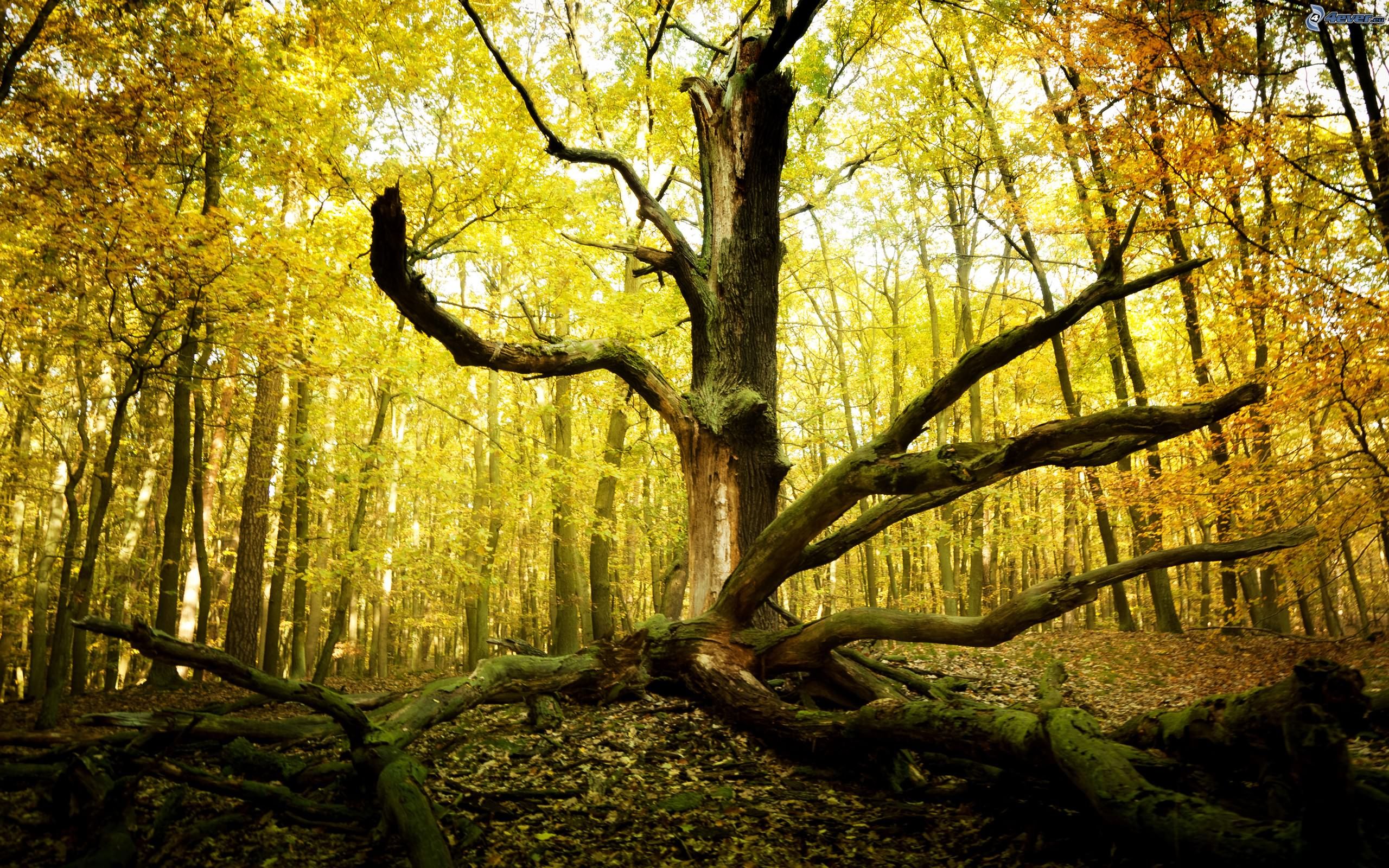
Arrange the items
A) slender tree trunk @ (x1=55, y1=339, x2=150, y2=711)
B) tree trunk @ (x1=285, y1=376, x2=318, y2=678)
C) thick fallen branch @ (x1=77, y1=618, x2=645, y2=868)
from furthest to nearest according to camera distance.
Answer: tree trunk @ (x1=285, y1=376, x2=318, y2=678)
slender tree trunk @ (x1=55, y1=339, x2=150, y2=711)
thick fallen branch @ (x1=77, y1=618, x2=645, y2=868)

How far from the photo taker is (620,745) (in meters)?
4.78

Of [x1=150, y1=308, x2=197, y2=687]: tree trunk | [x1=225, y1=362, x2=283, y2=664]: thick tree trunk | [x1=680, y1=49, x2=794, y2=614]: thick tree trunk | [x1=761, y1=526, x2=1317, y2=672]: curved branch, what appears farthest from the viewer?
[x1=225, y1=362, x2=283, y2=664]: thick tree trunk

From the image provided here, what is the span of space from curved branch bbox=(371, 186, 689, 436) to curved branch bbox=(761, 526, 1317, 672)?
83.4 inches

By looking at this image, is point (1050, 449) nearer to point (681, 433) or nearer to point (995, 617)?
point (995, 617)

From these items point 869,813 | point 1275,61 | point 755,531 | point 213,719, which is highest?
point 1275,61

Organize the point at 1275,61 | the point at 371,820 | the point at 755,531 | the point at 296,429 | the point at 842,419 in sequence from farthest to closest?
1. the point at 842,419
2. the point at 296,429
3. the point at 1275,61
4. the point at 755,531
5. the point at 371,820

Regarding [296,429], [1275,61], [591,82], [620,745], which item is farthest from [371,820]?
[1275,61]

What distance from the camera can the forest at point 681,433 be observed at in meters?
3.22

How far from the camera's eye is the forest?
10.6 ft

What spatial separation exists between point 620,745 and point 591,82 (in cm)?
767

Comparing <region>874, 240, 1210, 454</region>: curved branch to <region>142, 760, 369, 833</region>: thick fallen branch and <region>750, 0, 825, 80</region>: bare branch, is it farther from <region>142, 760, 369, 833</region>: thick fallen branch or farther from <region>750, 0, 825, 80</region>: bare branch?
<region>142, 760, 369, 833</region>: thick fallen branch

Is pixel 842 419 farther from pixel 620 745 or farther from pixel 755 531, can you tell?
pixel 620 745

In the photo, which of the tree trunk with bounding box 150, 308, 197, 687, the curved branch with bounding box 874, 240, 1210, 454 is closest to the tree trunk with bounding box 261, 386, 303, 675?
the tree trunk with bounding box 150, 308, 197, 687

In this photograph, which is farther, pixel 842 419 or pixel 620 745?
pixel 842 419
